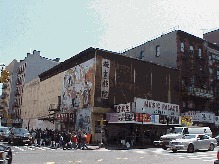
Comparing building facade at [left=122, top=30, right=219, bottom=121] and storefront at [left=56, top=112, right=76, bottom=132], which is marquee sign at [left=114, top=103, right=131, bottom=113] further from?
building facade at [left=122, top=30, right=219, bottom=121]

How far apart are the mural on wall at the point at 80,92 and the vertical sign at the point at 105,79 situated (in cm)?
145

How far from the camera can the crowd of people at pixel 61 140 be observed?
23328mm

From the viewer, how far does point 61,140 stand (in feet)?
79.0

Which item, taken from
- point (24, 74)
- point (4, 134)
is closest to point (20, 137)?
point (4, 134)

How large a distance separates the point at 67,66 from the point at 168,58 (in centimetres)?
1794

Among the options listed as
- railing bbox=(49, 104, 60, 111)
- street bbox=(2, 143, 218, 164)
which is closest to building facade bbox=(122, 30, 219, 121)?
railing bbox=(49, 104, 60, 111)

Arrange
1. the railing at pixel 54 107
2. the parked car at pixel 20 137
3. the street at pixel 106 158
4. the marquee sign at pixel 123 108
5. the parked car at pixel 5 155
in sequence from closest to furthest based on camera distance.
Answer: the parked car at pixel 5 155 < the street at pixel 106 158 < the parked car at pixel 20 137 < the marquee sign at pixel 123 108 < the railing at pixel 54 107

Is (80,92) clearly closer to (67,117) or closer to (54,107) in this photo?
(67,117)

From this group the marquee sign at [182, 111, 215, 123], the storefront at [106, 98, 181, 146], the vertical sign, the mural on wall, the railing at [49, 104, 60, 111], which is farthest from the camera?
the railing at [49, 104, 60, 111]

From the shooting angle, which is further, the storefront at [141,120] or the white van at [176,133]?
the storefront at [141,120]

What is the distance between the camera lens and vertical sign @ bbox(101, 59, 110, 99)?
3275cm

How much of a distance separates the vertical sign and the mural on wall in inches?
56.9

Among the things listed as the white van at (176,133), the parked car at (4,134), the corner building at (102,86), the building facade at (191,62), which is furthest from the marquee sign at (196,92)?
the parked car at (4,134)

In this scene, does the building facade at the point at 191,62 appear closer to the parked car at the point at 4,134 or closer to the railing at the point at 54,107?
the railing at the point at 54,107
